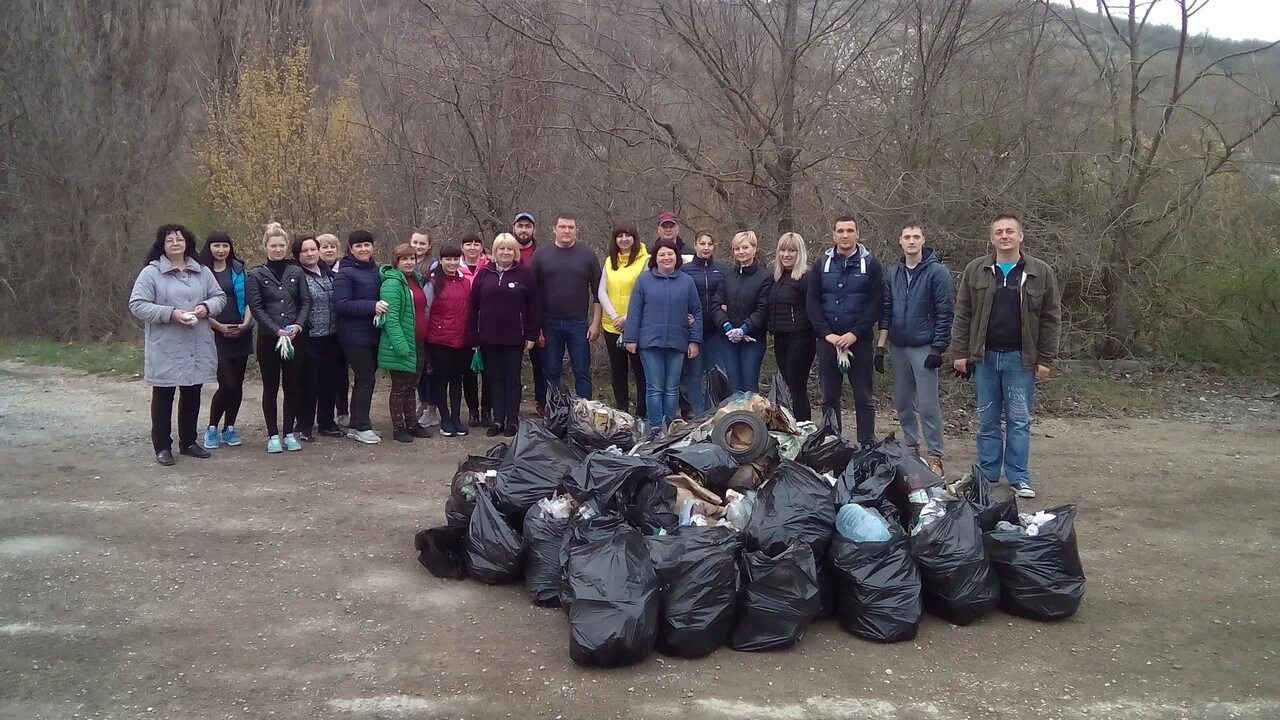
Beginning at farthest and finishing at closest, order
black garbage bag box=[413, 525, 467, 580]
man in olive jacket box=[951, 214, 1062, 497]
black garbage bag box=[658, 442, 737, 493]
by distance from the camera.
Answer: man in olive jacket box=[951, 214, 1062, 497], black garbage bag box=[658, 442, 737, 493], black garbage bag box=[413, 525, 467, 580]

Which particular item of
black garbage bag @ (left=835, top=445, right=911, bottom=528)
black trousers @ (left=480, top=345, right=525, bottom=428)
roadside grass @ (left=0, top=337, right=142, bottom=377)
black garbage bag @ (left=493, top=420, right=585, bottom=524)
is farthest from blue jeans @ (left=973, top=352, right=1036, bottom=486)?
roadside grass @ (left=0, top=337, right=142, bottom=377)

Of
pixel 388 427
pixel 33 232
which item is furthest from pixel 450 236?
pixel 33 232

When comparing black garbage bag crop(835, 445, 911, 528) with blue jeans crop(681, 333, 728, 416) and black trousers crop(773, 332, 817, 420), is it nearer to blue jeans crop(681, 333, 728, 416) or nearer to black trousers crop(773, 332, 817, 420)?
black trousers crop(773, 332, 817, 420)

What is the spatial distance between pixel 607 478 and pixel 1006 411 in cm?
304

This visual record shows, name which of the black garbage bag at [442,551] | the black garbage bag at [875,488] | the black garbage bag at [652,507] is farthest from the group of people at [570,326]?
the black garbage bag at [442,551]

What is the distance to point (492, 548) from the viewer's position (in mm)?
4293

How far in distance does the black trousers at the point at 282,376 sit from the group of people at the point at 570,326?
0.05ft

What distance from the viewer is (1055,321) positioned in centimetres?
566

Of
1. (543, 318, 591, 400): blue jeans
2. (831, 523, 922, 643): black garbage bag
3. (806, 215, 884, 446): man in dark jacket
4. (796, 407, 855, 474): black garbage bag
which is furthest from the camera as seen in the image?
(543, 318, 591, 400): blue jeans

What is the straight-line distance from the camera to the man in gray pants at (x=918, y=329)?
19.6ft

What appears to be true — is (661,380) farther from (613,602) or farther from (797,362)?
(613,602)

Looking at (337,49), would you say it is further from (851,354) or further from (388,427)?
(851,354)

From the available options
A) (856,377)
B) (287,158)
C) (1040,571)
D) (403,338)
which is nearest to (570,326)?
(403,338)

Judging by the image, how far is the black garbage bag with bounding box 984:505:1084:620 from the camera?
3.93 meters
